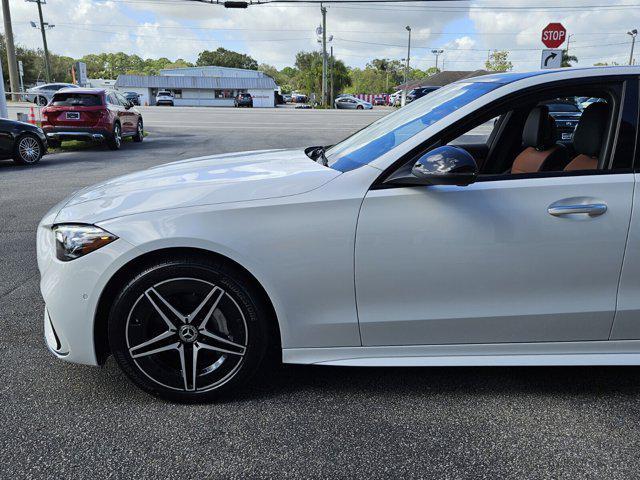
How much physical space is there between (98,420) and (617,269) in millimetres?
2592

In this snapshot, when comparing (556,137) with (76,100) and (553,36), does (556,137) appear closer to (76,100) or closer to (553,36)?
(553,36)

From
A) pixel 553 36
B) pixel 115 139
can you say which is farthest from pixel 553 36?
pixel 115 139

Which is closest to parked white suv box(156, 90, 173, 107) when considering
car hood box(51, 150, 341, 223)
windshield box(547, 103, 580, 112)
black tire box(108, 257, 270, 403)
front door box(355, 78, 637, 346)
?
windshield box(547, 103, 580, 112)

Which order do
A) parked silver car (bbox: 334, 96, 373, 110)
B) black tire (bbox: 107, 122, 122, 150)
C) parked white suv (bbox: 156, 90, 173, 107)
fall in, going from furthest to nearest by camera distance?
parked white suv (bbox: 156, 90, 173, 107)
parked silver car (bbox: 334, 96, 373, 110)
black tire (bbox: 107, 122, 122, 150)

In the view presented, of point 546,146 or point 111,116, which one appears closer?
point 546,146

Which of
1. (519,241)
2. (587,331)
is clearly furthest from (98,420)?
(587,331)

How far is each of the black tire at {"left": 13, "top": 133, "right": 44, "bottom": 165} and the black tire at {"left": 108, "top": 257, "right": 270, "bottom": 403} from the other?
10844 millimetres

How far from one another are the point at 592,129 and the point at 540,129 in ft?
1.69

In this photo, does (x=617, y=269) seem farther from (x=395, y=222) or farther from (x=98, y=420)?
(x=98, y=420)

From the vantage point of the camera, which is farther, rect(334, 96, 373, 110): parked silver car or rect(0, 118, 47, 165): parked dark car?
rect(334, 96, 373, 110): parked silver car

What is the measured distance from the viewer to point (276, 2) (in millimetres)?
25406

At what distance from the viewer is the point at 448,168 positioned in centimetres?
252

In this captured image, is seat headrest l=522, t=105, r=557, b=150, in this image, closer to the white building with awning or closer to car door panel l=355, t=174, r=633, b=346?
car door panel l=355, t=174, r=633, b=346

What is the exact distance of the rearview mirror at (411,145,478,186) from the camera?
2.52 meters
